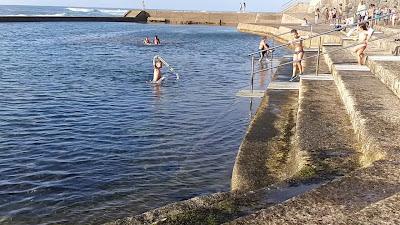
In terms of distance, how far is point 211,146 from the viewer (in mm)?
9172

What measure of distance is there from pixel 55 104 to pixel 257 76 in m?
8.77

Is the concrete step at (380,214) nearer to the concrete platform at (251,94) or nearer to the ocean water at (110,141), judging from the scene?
the ocean water at (110,141)

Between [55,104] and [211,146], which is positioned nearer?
[211,146]

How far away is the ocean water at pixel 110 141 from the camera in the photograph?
21.7ft

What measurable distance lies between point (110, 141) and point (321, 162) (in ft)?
17.8

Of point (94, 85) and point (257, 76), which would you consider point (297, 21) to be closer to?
point (257, 76)

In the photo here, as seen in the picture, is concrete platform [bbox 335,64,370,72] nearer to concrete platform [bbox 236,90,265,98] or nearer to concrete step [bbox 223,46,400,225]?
concrete platform [bbox 236,90,265,98]

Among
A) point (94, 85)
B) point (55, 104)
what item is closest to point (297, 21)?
point (94, 85)

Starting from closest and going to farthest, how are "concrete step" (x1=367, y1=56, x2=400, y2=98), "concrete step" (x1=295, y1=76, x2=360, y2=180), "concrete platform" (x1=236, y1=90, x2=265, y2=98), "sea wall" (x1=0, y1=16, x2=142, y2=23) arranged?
"concrete step" (x1=295, y1=76, x2=360, y2=180)
"concrete step" (x1=367, y1=56, x2=400, y2=98)
"concrete platform" (x1=236, y1=90, x2=265, y2=98)
"sea wall" (x1=0, y1=16, x2=142, y2=23)

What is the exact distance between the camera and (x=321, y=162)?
5.48 m

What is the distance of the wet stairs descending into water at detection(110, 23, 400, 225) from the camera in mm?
3670

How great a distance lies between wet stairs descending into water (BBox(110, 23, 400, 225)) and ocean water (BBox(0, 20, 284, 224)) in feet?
2.97

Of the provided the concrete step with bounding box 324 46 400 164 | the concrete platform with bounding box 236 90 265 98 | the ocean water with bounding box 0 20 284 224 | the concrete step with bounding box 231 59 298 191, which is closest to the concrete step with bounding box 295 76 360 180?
the concrete step with bounding box 324 46 400 164

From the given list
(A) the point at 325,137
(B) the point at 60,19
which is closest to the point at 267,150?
(A) the point at 325,137
